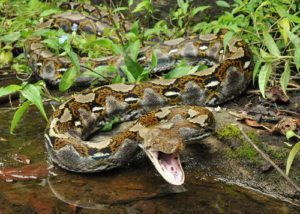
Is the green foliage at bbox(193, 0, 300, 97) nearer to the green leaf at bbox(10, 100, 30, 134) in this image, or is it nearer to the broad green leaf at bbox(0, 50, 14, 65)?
the green leaf at bbox(10, 100, 30, 134)

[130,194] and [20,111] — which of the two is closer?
[130,194]

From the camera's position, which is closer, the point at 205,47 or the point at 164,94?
the point at 164,94

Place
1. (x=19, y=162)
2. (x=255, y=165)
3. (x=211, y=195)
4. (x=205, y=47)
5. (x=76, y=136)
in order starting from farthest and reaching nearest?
(x=205, y=47) < (x=76, y=136) < (x=19, y=162) < (x=255, y=165) < (x=211, y=195)

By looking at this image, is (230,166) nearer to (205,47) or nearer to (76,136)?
(76,136)

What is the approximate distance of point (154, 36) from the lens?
9.86 m

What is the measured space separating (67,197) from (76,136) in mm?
1291

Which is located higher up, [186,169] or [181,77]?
[181,77]

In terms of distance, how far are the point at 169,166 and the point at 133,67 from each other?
2.55m

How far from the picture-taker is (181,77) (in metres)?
7.21

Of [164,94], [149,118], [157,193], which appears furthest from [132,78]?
[157,193]

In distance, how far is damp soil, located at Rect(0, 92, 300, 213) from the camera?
5.01 metres

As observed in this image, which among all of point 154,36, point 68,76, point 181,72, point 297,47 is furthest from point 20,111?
point 154,36

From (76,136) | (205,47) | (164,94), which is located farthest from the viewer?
(205,47)

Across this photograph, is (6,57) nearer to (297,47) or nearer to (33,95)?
(33,95)
